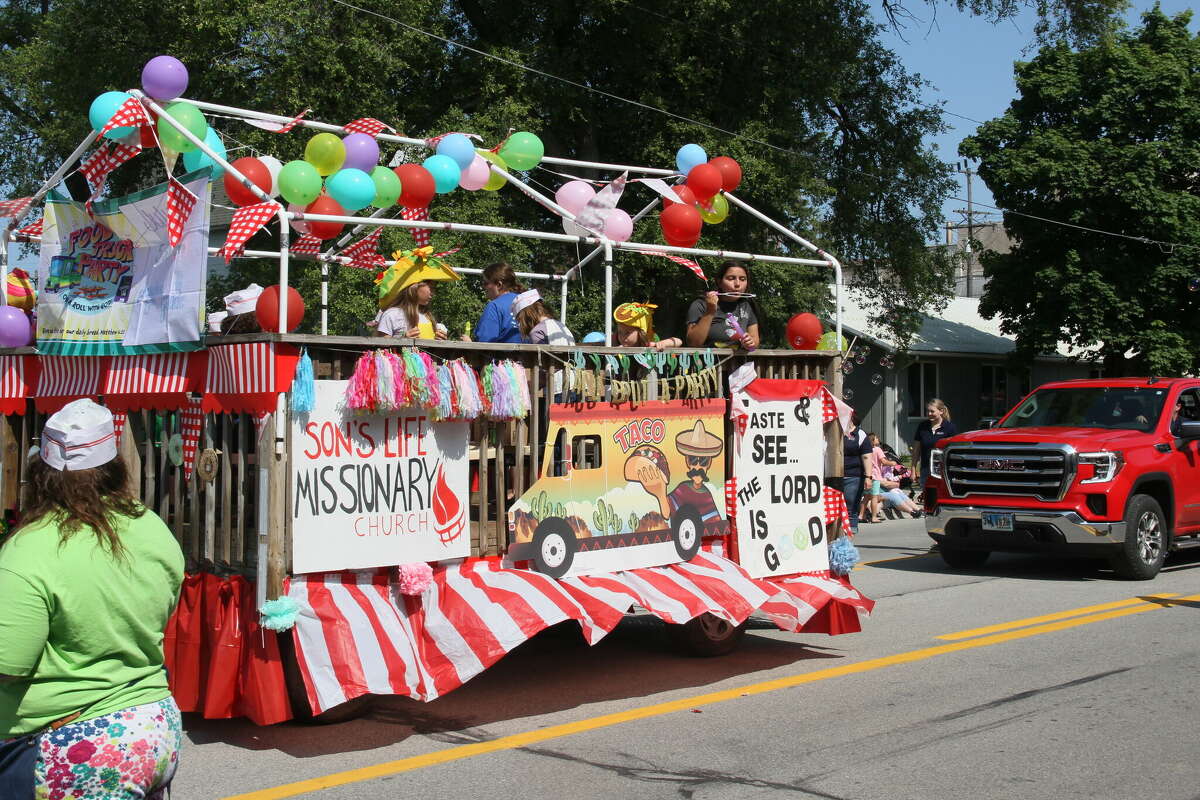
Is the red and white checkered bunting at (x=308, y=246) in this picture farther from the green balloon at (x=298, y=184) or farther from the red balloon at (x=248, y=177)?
the green balloon at (x=298, y=184)

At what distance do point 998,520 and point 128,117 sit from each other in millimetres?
8838

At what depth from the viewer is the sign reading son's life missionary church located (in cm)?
626

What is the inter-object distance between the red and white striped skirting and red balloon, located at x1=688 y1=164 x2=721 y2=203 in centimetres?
309

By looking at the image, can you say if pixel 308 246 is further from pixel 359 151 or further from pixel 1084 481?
pixel 1084 481

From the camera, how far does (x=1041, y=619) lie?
9.92 m

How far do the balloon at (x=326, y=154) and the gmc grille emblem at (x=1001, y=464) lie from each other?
7.36 meters

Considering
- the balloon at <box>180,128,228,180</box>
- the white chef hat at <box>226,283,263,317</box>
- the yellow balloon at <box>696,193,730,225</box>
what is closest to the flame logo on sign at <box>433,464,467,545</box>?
the white chef hat at <box>226,283,263,317</box>

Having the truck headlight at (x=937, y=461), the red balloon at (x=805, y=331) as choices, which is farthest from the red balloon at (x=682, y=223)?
the truck headlight at (x=937, y=461)

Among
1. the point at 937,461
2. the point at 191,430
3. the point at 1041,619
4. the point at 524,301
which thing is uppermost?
the point at 524,301

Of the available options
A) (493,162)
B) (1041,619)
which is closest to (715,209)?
(493,162)

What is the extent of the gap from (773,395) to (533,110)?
49.1 ft

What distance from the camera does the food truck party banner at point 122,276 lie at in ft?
21.7

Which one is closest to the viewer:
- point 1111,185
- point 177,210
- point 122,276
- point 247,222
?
point 177,210

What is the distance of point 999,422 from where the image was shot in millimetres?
13773
